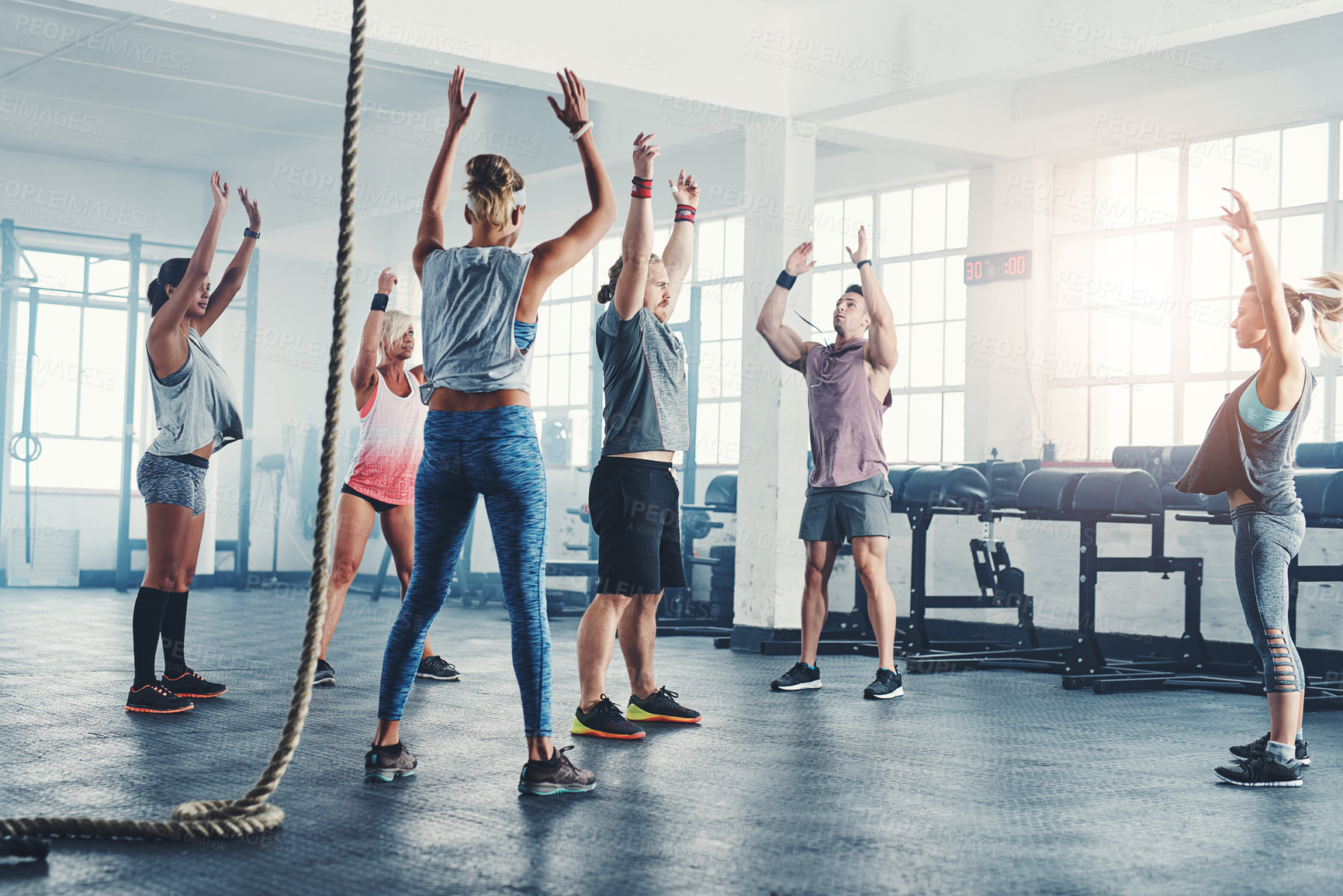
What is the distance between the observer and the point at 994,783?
10.6 feet

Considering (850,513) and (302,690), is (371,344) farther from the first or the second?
(302,690)

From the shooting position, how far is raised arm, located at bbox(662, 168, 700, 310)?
3.90m

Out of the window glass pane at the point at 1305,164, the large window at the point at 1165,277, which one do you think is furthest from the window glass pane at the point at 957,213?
the window glass pane at the point at 1305,164

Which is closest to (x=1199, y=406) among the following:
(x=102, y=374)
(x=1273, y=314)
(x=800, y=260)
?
(x=800, y=260)

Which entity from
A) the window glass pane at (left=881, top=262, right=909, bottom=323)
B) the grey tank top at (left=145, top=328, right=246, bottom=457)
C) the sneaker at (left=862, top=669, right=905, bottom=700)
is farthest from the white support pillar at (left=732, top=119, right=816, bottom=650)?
the grey tank top at (left=145, top=328, right=246, bottom=457)

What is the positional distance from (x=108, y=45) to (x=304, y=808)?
694 cm

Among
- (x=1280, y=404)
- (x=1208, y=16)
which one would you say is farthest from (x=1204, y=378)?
(x=1280, y=404)

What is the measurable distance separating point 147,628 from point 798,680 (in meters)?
2.47

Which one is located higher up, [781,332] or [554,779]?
[781,332]

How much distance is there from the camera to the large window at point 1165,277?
666 cm

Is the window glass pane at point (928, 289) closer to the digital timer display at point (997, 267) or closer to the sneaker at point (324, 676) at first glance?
the digital timer display at point (997, 267)

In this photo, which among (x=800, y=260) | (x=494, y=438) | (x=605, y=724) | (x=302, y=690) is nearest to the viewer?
(x=302, y=690)

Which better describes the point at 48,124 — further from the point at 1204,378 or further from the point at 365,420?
the point at 1204,378

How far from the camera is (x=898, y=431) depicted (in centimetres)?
857
